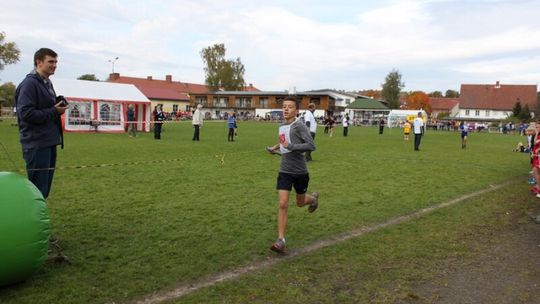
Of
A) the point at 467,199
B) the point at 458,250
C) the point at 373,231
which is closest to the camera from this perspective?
the point at 458,250

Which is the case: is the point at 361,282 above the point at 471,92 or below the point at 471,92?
below

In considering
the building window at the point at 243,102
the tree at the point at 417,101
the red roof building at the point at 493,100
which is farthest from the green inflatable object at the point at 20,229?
the tree at the point at 417,101

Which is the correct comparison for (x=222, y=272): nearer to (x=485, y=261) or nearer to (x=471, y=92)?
(x=485, y=261)

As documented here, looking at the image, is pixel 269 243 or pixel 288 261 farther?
pixel 269 243

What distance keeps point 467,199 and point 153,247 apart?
660 centimetres

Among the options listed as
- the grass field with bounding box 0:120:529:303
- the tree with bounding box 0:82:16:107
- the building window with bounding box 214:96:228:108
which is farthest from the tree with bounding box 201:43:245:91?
the grass field with bounding box 0:120:529:303

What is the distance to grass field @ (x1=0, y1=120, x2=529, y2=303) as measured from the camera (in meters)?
4.39

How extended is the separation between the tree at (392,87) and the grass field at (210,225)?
85.4 metres

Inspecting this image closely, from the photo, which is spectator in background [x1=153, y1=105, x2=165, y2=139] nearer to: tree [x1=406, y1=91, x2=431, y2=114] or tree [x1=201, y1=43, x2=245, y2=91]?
tree [x1=201, y1=43, x2=245, y2=91]

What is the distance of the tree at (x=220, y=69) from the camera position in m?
93.1

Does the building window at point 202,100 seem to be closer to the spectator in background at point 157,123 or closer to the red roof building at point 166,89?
the red roof building at point 166,89

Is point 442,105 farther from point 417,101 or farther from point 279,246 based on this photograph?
point 279,246

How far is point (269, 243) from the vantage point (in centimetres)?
591

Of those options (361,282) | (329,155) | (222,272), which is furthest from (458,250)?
(329,155)
